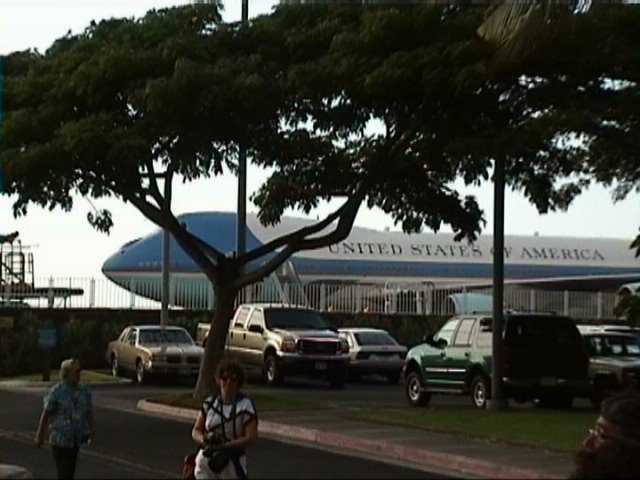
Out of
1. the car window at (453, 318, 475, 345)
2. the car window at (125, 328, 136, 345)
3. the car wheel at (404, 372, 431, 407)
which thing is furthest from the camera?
the car window at (125, 328, 136, 345)

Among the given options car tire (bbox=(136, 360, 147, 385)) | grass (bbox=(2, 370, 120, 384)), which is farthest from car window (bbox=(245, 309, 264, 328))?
grass (bbox=(2, 370, 120, 384))

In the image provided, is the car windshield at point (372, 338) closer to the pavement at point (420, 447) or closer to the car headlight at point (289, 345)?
the car headlight at point (289, 345)

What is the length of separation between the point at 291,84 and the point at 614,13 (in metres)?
5.34

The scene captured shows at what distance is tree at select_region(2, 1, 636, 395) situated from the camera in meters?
23.5

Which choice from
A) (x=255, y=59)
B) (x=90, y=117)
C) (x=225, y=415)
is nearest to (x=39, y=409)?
(x=90, y=117)

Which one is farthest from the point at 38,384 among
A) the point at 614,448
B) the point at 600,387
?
the point at 614,448

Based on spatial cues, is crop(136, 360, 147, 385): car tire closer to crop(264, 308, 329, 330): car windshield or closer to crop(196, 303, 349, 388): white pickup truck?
crop(196, 303, 349, 388): white pickup truck

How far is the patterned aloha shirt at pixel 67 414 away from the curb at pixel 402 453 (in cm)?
570

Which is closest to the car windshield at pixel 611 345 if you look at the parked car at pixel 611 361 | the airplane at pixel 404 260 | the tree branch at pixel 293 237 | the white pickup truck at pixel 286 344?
the parked car at pixel 611 361

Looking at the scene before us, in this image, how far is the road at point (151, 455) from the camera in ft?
56.2

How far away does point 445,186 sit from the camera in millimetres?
28953

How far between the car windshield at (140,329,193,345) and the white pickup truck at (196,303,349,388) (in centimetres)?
121

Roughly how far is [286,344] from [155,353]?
3.44m

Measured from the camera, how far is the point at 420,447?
19500 millimetres
